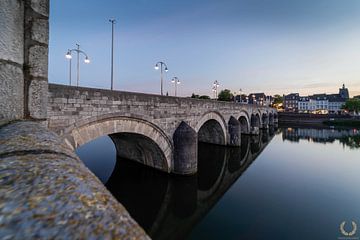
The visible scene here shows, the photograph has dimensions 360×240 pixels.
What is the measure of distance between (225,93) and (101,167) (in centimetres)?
6570

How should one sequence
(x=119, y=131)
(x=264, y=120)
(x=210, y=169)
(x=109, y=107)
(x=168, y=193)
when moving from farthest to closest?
1. (x=264, y=120)
2. (x=210, y=169)
3. (x=168, y=193)
4. (x=119, y=131)
5. (x=109, y=107)

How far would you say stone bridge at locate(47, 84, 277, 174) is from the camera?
6.26 m

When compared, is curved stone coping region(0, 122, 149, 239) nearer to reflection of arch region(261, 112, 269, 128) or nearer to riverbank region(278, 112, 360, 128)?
reflection of arch region(261, 112, 269, 128)

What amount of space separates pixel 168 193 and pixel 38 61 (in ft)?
26.8

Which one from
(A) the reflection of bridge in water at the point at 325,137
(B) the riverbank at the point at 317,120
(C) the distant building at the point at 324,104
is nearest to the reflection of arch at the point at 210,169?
(A) the reflection of bridge in water at the point at 325,137

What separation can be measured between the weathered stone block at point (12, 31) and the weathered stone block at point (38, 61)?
0.48 ft

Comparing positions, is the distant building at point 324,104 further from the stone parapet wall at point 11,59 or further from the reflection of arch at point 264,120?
the stone parapet wall at point 11,59

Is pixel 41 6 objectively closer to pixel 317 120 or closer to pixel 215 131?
pixel 215 131

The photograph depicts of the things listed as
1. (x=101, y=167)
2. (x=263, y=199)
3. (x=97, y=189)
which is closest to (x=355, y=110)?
(x=263, y=199)

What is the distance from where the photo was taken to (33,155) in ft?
4.59

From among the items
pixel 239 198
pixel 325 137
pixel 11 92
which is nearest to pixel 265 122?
pixel 325 137

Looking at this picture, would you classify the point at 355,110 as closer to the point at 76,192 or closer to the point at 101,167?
the point at 101,167

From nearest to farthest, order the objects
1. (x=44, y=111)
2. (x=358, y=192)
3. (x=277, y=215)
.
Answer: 1. (x=44, y=111)
2. (x=277, y=215)
3. (x=358, y=192)

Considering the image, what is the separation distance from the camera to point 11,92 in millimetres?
2723
